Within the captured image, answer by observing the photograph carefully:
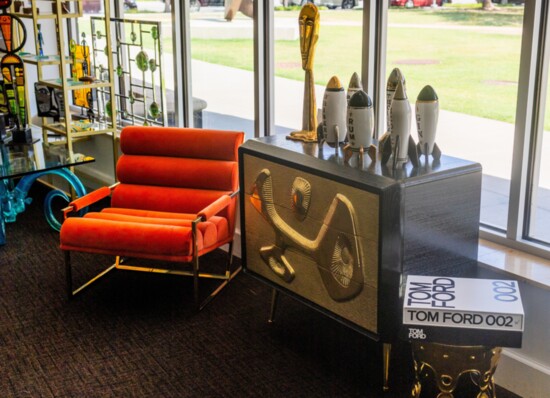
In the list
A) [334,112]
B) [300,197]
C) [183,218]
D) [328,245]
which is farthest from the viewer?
[183,218]

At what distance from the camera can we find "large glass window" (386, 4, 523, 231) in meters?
3.49

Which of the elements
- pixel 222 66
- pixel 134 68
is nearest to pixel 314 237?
pixel 222 66

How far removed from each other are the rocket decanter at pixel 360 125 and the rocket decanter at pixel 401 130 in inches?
6.4

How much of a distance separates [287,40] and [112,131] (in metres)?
1.76

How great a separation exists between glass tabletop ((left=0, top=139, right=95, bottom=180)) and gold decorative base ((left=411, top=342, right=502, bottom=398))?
3.06 m

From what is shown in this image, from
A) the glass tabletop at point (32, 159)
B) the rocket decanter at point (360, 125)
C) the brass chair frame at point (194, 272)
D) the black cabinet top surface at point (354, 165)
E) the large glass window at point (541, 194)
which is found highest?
the rocket decanter at point (360, 125)

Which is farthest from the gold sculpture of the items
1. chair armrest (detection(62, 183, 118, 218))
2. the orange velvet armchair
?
chair armrest (detection(62, 183, 118, 218))

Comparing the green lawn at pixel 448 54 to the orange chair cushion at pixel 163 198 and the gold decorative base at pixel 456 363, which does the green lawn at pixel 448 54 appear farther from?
the gold decorative base at pixel 456 363

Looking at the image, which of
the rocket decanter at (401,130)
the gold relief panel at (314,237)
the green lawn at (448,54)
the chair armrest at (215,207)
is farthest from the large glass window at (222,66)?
the rocket decanter at (401,130)

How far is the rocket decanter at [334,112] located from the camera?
3527mm

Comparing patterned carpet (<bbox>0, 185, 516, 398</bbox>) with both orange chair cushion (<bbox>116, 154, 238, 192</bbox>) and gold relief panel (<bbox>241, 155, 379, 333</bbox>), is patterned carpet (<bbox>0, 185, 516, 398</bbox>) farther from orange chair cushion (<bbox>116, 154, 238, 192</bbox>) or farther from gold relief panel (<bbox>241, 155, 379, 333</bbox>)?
orange chair cushion (<bbox>116, 154, 238, 192</bbox>)

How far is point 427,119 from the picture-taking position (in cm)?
319

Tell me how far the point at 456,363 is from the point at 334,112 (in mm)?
1323

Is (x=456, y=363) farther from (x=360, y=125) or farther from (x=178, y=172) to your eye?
(x=178, y=172)
